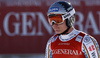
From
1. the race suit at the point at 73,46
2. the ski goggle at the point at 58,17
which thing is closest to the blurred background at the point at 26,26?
the race suit at the point at 73,46

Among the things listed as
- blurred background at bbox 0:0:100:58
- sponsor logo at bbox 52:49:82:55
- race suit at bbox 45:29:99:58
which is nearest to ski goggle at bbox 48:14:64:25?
race suit at bbox 45:29:99:58

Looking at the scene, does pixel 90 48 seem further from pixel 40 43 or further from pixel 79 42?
pixel 40 43

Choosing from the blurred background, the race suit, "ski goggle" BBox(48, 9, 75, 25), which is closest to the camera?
the race suit

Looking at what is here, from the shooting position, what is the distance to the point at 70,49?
412 centimetres

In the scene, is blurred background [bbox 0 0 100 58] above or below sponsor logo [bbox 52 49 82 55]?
below

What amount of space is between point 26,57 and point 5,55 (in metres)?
1.03

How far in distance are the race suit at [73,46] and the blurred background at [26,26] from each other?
27.5 feet

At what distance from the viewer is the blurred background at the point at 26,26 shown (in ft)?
41.5

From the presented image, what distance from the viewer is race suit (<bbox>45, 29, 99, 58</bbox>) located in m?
3.90

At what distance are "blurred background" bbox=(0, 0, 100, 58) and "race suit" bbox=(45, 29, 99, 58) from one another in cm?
837

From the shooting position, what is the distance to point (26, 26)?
41.8ft

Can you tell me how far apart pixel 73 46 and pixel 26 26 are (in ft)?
28.7

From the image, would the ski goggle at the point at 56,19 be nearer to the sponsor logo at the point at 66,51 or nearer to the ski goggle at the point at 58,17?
the ski goggle at the point at 58,17

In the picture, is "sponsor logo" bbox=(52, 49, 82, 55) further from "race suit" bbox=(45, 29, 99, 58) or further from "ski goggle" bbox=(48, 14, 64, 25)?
"ski goggle" bbox=(48, 14, 64, 25)
